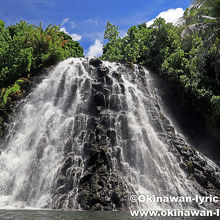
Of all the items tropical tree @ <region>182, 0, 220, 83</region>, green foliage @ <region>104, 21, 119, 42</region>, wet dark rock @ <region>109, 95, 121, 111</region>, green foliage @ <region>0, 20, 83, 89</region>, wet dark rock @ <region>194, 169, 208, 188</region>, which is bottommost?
wet dark rock @ <region>194, 169, 208, 188</region>

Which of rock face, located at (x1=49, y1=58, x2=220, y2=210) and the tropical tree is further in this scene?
the tropical tree

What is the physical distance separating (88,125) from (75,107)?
213cm

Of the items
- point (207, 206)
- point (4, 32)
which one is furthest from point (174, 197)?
point (4, 32)

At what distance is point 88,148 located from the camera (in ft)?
42.4

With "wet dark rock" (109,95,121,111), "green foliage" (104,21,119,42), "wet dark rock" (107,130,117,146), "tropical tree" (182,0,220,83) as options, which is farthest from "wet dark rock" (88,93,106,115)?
"green foliage" (104,21,119,42)

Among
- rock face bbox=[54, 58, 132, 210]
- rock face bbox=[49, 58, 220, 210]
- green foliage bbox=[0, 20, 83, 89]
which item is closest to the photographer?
rock face bbox=[54, 58, 132, 210]

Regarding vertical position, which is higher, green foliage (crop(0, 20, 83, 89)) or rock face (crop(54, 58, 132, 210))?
green foliage (crop(0, 20, 83, 89))

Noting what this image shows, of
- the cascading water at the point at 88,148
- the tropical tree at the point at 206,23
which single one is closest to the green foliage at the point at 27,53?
the cascading water at the point at 88,148

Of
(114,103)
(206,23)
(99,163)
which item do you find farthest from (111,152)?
(206,23)

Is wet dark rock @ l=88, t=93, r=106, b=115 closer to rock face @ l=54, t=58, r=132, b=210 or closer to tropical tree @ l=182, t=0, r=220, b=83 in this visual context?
rock face @ l=54, t=58, r=132, b=210

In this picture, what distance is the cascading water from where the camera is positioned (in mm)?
11086

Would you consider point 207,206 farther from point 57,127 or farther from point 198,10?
point 198,10

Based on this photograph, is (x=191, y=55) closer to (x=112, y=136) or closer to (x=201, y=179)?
(x=201, y=179)

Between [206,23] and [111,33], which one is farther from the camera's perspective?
[111,33]
